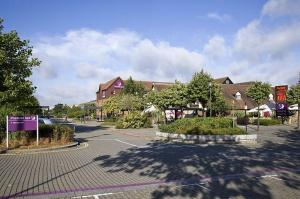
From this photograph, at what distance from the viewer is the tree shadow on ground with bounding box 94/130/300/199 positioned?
9117 mm

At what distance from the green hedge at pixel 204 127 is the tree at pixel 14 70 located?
32.9 ft

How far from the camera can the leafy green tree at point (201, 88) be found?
45906 mm

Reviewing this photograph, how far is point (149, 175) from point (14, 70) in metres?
13.7

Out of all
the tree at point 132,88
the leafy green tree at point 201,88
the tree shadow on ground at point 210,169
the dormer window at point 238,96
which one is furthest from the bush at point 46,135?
the tree at point 132,88

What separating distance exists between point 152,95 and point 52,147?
32418mm

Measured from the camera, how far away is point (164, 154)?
654 inches

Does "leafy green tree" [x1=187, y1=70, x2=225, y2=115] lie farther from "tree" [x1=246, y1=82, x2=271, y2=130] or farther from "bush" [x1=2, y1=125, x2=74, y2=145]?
"bush" [x1=2, y1=125, x2=74, y2=145]

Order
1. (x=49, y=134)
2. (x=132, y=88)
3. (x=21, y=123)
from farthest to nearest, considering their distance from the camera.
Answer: (x=132, y=88), (x=49, y=134), (x=21, y=123)

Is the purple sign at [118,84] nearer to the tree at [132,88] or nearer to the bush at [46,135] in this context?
the tree at [132,88]

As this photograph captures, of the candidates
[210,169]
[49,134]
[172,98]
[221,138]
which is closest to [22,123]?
[49,134]

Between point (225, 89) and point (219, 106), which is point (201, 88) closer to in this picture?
point (219, 106)

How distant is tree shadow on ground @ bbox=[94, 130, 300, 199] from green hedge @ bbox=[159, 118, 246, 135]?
5886 millimetres

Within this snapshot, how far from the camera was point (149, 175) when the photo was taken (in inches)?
442

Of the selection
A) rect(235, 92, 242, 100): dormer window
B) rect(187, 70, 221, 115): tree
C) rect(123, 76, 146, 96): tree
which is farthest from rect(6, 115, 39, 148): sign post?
rect(123, 76, 146, 96): tree
